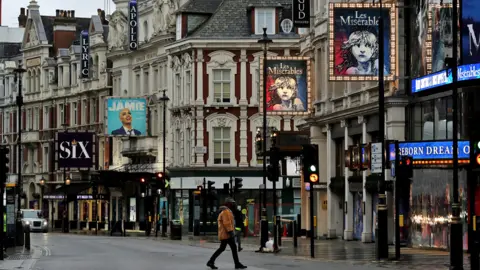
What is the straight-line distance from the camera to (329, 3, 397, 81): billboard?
142 ft

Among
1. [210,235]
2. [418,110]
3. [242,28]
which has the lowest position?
[210,235]

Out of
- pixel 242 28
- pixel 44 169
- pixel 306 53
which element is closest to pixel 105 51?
pixel 44 169

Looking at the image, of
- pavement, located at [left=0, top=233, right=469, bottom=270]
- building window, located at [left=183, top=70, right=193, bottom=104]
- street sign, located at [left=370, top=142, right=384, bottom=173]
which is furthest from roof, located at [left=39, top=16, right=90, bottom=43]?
street sign, located at [left=370, top=142, right=384, bottom=173]

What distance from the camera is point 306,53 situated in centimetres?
6444

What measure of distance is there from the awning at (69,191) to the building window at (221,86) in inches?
842

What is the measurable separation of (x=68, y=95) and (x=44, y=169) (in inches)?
314

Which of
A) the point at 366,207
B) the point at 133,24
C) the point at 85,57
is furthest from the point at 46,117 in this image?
the point at 366,207

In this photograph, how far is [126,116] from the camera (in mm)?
89625

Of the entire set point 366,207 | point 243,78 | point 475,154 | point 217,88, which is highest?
point 243,78

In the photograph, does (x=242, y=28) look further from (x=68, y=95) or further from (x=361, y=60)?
(x=361, y=60)

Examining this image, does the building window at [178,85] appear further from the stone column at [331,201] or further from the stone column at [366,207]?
the stone column at [366,207]

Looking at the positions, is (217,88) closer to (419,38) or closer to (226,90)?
(226,90)

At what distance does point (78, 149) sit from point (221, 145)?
757 inches

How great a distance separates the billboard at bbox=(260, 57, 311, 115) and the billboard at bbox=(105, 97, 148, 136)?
3167cm
